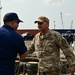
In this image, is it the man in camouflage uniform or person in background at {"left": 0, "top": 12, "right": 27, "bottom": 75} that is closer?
person in background at {"left": 0, "top": 12, "right": 27, "bottom": 75}

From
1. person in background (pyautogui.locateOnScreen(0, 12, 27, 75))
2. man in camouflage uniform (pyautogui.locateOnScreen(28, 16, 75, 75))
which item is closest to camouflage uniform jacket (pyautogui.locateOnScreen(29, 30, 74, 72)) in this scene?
man in camouflage uniform (pyautogui.locateOnScreen(28, 16, 75, 75))

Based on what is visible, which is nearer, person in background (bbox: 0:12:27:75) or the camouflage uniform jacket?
person in background (bbox: 0:12:27:75)

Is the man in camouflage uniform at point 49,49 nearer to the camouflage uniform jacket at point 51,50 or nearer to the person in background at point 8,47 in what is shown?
the camouflage uniform jacket at point 51,50

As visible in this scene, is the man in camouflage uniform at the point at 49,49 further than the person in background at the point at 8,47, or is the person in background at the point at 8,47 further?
the man in camouflage uniform at the point at 49,49

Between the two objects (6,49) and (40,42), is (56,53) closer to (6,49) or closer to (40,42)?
(40,42)

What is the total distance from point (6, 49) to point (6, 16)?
1.64 ft

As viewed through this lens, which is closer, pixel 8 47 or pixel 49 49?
pixel 8 47

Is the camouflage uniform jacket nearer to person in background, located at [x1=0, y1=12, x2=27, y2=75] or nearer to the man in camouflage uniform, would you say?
the man in camouflage uniform

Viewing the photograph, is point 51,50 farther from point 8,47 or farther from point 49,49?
point 8,47

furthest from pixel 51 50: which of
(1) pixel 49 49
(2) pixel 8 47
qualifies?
(2) pixel 8 47

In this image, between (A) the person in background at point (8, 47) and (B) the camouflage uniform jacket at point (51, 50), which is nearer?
(A) the person in background at point (8, 47)

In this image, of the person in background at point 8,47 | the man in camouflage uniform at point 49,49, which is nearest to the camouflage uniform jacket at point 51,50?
the man in camouflage uniform at point 49,49

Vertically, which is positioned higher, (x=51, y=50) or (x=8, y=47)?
(x=8, y=47)

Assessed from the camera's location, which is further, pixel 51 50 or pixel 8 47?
pixel 51 50
